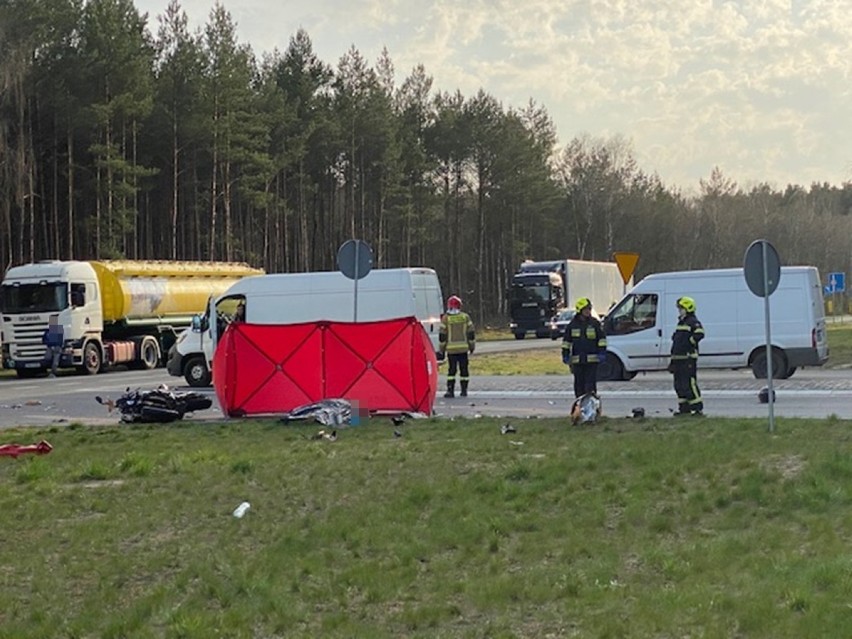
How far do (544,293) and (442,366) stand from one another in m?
25.5

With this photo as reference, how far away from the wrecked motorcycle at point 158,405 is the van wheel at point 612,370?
31.7ft

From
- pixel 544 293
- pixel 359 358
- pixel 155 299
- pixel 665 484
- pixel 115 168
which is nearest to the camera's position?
pixel 665 484

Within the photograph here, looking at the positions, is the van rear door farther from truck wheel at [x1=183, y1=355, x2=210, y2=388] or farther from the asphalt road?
truck wheel at [x1=183, y1=355, x2=210, y2=388]

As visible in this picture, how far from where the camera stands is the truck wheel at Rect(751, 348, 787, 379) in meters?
22.7

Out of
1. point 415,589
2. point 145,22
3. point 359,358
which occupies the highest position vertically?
point 145,22

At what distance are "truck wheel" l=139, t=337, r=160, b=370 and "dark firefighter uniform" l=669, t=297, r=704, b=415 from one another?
2527cm

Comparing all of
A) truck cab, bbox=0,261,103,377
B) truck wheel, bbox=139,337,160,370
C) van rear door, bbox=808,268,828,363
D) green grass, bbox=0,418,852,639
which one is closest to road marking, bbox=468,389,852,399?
van rear door, bbox=808,268,828,363

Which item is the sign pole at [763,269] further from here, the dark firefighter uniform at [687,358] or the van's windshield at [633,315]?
the van's windshield at [633,315]

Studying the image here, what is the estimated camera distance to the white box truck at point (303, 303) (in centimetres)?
2622

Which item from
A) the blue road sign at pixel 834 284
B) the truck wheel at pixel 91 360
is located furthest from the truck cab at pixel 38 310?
the blue road sign at pixel 834 284

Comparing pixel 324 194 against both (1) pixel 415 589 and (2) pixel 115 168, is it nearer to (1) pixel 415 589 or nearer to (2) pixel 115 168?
(2) pixel 115 168

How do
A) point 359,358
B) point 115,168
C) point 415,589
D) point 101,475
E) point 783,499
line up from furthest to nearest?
point 115,168 → point 359,358 → point 101,475 → point 783,499 → point 415,589

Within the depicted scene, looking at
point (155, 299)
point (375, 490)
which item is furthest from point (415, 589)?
point (155, 299)

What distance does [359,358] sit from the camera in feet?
54.5
